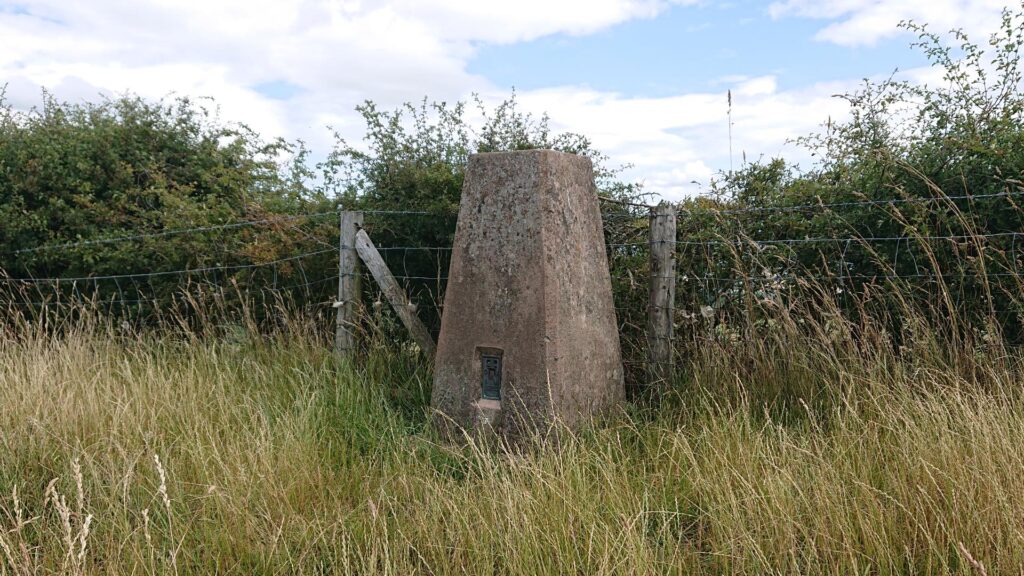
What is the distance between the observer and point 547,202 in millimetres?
3846

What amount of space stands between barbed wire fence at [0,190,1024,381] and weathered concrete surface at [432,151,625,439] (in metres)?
0.72

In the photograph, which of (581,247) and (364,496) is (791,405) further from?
(364,496)

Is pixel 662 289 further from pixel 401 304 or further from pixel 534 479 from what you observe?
pixel 534 479

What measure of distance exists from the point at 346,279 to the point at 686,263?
220 centimetres

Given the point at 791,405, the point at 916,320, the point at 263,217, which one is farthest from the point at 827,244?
the point at 263,217

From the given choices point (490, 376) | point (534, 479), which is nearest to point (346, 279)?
point (490, 376)

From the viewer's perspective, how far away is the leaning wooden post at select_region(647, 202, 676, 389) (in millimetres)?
4547

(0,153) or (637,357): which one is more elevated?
(0,153)

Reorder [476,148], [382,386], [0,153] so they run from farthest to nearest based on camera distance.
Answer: [0,153] < [476,148] < [382,386]

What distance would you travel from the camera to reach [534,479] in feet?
10.0

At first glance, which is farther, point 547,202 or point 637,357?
point 637,357

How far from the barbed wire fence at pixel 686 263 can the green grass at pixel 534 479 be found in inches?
12.7

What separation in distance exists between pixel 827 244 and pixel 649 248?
1.00 meters

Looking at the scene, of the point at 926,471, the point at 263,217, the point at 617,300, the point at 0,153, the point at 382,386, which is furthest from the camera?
the point at 0,153
